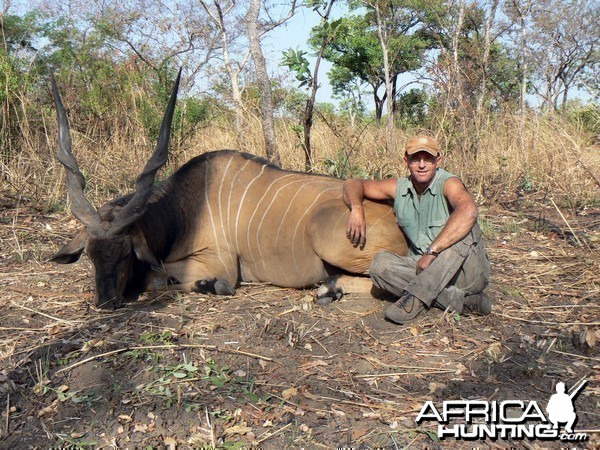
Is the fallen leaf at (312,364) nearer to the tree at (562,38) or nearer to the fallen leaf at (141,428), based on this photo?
the fallen leaf at (141,428)

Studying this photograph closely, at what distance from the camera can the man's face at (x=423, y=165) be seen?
3098 millimetres

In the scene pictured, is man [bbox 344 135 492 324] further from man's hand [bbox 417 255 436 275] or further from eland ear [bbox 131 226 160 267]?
eland ear [bbox 131 226 160 267]

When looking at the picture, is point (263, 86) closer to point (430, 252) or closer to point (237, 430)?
point (430, 252)

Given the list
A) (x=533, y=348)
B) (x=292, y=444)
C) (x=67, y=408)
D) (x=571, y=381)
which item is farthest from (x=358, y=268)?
(x=67, y=408)

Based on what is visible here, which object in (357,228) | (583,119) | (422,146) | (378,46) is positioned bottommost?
(357,228)

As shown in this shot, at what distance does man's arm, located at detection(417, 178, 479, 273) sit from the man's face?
19 cm

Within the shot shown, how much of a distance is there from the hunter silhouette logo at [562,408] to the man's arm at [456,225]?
908 mm

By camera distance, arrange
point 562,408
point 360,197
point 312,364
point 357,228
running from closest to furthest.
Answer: point 562,408
point 312,364
point 357,228
point 360,197

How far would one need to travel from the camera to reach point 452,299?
2.98 m

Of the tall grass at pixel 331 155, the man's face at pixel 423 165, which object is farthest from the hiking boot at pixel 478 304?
the tall grass at pixel 331 155

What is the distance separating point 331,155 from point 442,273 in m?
3.73

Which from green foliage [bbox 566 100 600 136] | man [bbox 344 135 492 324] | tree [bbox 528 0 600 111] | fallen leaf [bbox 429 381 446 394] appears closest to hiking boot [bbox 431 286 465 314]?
man [bbox 344 135 492 324]

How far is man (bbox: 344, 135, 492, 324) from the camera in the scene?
2.96 metres

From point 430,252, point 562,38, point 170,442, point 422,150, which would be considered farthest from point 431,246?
Result: point 562,38
